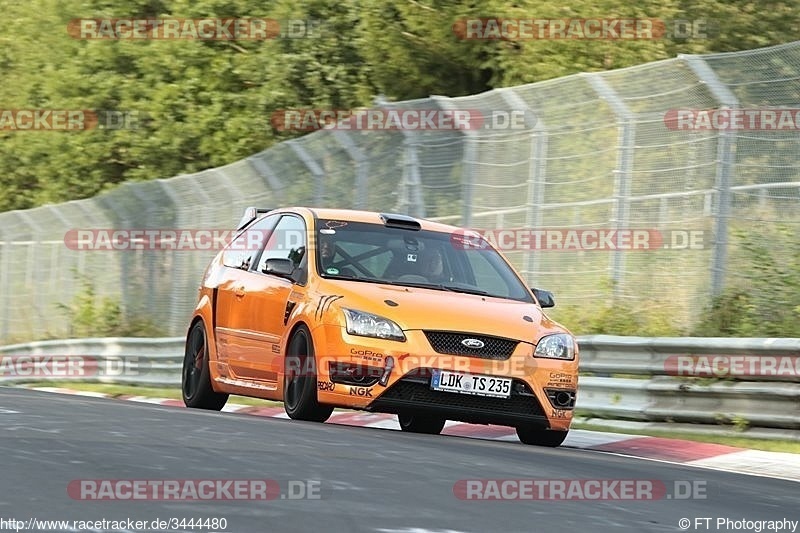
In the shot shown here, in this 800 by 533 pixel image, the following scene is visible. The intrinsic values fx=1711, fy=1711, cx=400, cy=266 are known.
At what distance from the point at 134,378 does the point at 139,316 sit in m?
3.50

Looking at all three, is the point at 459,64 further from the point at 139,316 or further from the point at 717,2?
the point at 139,316

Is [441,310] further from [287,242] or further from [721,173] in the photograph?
[721,173]

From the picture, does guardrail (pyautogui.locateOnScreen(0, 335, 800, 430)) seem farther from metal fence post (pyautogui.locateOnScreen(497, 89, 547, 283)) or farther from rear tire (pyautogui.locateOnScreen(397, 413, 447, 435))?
metal fence post (pyautogui.locateOnScreen(497, 89, 547, 283))

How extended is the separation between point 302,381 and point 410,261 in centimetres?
134

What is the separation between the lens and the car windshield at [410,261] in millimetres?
11712

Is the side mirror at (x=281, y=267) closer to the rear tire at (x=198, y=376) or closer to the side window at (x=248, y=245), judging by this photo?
the side window at (x=248, y=245)

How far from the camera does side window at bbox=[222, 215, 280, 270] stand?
12.8 m

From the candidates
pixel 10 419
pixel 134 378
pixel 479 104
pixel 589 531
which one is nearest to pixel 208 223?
pixel 134 378

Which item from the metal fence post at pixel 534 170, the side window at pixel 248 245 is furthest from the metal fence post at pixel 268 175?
the side window at pixel 248 245

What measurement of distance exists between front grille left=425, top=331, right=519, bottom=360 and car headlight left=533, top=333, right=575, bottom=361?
0.23 m

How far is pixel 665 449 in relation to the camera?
1152 cm

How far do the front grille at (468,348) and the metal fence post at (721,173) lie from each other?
3169 millimetres

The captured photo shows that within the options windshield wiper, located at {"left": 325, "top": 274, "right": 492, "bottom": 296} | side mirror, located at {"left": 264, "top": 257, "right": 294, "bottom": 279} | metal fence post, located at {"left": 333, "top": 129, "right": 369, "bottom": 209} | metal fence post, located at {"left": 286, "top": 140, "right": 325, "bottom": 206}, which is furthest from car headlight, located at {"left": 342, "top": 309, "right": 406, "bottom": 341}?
metal fence post, located at {"left": 286, "top": 140, "right": 325, "bottom": 206}

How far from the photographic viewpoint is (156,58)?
125 ft
